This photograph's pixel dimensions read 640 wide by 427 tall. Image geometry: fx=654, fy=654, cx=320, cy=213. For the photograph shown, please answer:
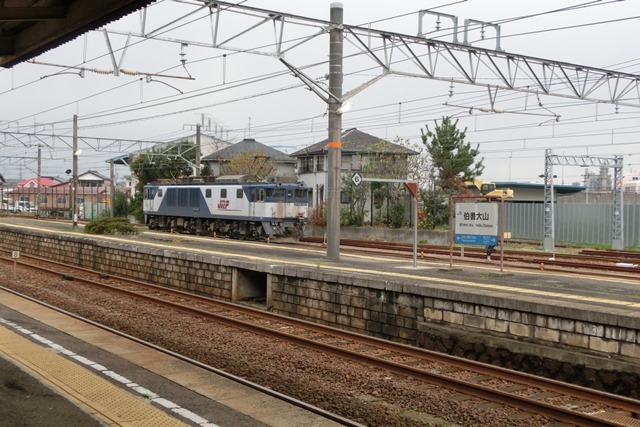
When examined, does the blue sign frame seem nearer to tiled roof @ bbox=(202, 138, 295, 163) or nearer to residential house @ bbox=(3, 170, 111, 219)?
tiled roof @ bbox=(202, 138, 295, 163)

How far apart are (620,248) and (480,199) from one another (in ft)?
54.3

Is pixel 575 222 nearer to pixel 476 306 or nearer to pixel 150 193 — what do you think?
pixel 150 193

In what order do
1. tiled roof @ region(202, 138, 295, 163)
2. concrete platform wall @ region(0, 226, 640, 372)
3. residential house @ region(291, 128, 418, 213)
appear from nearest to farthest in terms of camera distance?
1. concrete platform wall @ region(0, 226, 640, 372)
2. residential house @ region(291, 128, 418, 213)
3. tiled roof @ region(202, 138, 295, 163)

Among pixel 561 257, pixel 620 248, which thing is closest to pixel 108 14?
pixel 561 257

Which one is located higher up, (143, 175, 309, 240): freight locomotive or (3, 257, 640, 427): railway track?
(143, 175, 309, 240): freight locomotive

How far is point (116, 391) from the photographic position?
24.6ft

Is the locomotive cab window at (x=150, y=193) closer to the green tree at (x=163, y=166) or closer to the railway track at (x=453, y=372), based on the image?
the green tree at (x=163, y=166)

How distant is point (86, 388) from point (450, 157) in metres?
35.2

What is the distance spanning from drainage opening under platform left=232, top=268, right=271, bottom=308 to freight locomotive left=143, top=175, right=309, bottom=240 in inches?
524

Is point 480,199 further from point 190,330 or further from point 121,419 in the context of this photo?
point 121,419

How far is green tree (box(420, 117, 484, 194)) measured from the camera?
1588 inches

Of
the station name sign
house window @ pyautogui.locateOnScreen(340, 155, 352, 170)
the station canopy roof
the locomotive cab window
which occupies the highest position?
house window @ pyautogui.locateOnScreen(340, 155, 352, 170)

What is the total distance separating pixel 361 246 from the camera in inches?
1156

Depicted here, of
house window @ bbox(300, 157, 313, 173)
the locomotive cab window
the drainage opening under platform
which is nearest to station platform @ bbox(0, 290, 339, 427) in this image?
the drainage opening under platform
